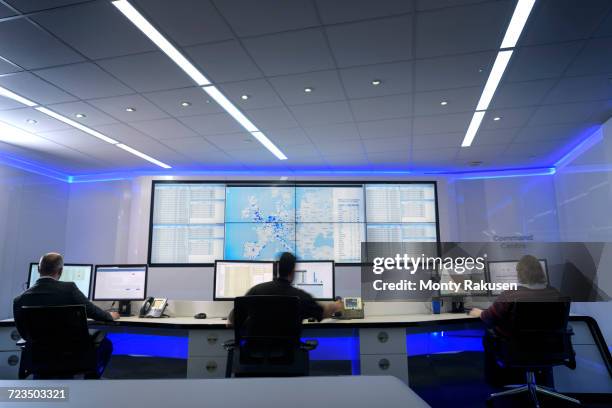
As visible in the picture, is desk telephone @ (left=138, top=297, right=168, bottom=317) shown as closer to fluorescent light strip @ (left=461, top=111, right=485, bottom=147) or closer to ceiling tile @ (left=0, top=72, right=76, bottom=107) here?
ceiling tile @ (left=0, top=72, right=76, bottom=107)

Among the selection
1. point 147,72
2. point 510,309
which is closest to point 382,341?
point 510,309

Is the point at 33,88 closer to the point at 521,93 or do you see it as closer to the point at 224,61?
the point at 224,61

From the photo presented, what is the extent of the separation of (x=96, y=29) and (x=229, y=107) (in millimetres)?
1429

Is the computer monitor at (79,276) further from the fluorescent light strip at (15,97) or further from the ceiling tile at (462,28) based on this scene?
the ceiling tile at (462,28)

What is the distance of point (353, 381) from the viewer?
65cm

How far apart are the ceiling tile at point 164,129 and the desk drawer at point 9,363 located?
7.84ft

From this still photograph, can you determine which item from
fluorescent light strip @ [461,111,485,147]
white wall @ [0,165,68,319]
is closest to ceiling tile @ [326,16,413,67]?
fluorescent light strip @ [461,111,485,147]

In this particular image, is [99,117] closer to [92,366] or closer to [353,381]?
[92,366]

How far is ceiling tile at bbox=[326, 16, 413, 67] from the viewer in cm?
257

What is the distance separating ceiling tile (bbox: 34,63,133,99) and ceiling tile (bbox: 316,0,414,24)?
187 centimetres

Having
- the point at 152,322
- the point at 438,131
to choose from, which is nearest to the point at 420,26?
the point at 438,131

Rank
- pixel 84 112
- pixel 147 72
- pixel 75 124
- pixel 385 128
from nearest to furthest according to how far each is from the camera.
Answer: pixel 147 72 < pixel 84 112 < pixel 75 124 < pixel 385 128

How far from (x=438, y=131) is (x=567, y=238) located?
2.55 meters

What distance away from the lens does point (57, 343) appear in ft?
8.25
